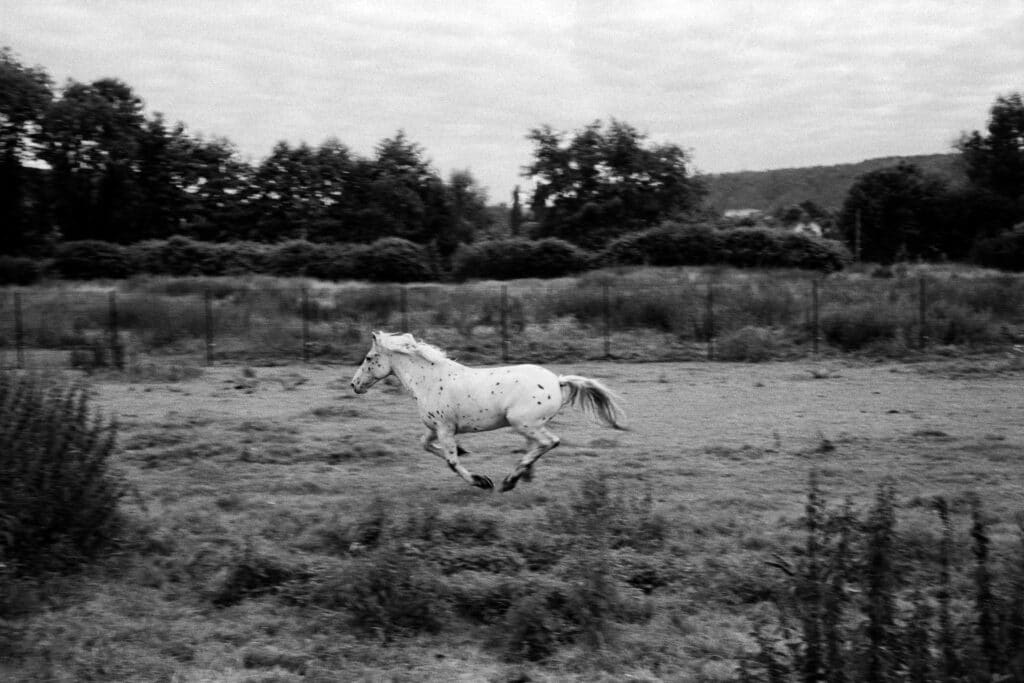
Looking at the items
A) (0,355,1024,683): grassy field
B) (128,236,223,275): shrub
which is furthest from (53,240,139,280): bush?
(0,355,1024,683): grassy field

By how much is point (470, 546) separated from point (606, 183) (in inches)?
1844

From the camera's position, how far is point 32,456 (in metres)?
6.95

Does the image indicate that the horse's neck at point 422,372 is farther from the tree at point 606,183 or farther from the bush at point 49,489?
the tree at point 606,183

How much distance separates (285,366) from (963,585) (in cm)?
1670

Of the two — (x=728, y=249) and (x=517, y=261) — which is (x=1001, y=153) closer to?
(x=728, y=249)

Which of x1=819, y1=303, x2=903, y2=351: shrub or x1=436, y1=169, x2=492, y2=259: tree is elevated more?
x1=436, y1=169, x2=492, y2=259: tree

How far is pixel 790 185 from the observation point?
119 metres

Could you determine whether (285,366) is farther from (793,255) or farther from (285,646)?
(793,255)

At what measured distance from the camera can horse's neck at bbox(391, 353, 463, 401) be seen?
9.16 m

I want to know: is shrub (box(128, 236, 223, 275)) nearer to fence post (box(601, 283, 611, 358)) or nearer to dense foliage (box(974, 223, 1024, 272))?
fence post (box(601, 283, 611, 358))

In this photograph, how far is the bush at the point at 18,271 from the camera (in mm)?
39709

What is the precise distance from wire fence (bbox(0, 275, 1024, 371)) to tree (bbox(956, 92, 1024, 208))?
35.4m

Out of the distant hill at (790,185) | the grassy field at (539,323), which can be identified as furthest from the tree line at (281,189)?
the distant hill at (790,185)

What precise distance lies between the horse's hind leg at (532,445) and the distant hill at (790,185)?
106 m
